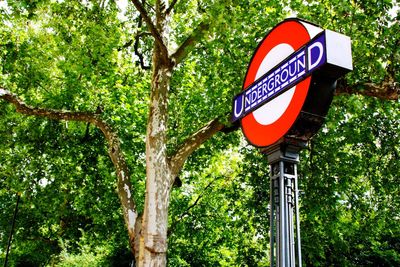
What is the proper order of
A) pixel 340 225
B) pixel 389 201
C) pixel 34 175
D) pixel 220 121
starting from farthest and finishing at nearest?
pixel 34 175 → pixel 389 201 → pixel 340 225 → pixel 220 121

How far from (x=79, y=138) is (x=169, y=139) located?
9.36 ft

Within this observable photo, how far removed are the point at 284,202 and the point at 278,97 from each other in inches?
18.6

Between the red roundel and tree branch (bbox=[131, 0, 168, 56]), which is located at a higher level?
tree branch (bbox=[131, 0, 168, 56])

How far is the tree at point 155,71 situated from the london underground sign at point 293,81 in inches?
174

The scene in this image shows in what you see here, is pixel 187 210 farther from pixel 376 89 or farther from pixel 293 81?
pixel 293 81

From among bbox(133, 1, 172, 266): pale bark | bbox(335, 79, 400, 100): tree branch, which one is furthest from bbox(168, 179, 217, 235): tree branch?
bbox(335, 79, 400, 100): tree branch

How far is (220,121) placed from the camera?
818 cm

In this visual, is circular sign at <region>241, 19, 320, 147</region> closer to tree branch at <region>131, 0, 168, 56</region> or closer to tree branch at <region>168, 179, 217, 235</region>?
tree branch at <region>131, 0, 168, 56</region>

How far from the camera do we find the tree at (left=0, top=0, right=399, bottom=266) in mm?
7215

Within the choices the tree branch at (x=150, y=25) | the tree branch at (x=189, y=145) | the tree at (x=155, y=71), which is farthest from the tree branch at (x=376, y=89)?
the tree branch at (x=150, y=25)

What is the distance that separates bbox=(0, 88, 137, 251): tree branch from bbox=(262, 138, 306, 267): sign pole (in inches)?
253

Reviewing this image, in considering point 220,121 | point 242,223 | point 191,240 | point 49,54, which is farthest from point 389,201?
point 49,54

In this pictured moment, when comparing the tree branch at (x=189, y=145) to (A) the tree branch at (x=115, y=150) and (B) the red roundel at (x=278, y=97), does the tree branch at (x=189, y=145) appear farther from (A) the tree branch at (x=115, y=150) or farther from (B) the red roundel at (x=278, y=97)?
(B) the red roundel at (x=278, y=97)

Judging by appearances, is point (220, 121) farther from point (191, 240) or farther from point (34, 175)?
point (191, 240)
